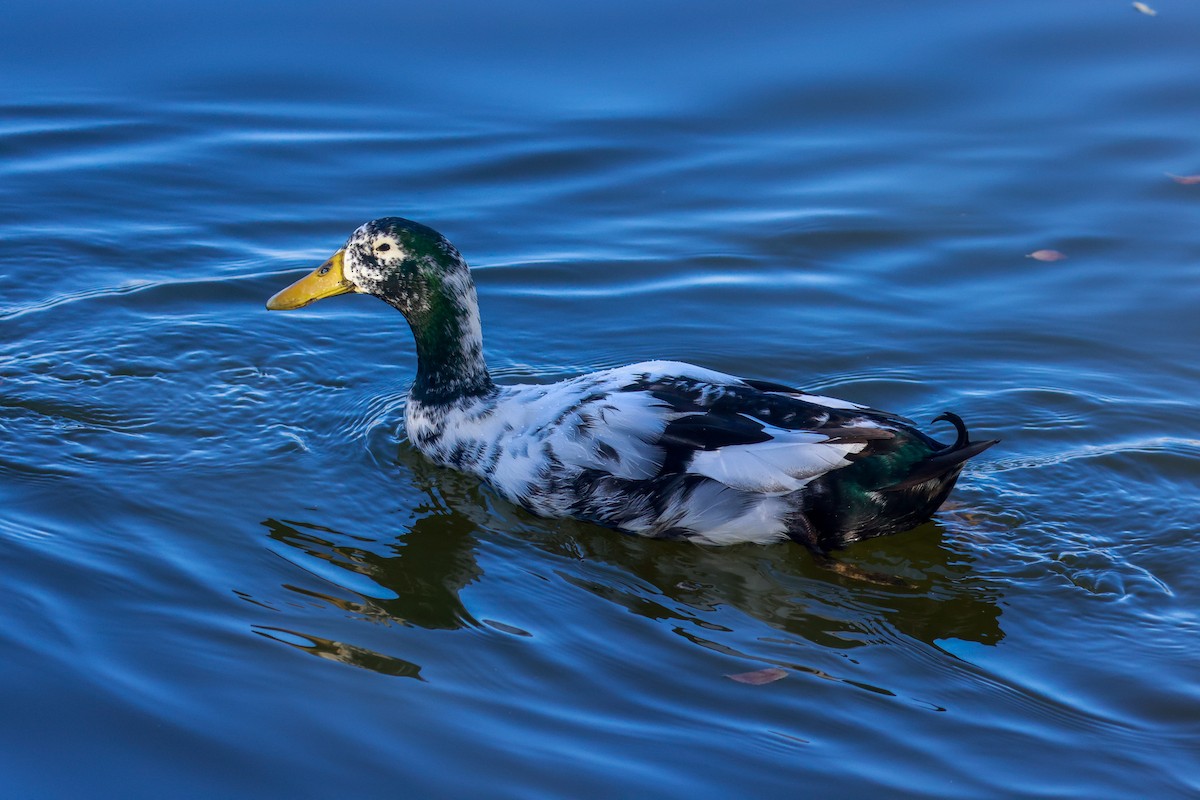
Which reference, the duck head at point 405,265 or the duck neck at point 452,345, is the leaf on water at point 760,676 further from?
the duck head at point 405,265

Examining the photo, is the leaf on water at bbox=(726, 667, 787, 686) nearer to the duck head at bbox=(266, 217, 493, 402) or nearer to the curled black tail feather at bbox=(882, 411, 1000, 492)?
the curled black tail feather at bbox=(882, 411, 1000, 492)

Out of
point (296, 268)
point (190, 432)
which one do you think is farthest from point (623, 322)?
point (190, 432)

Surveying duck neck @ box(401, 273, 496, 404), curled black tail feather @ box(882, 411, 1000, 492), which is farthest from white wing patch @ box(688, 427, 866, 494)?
duck neck @ box(401, 273, 496, 404)

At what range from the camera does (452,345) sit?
6562 mm

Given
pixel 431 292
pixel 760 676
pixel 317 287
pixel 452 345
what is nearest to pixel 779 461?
pixel 760 676

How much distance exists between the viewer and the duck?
18.4ft

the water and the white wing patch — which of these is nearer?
the water

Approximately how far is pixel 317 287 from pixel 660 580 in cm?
238

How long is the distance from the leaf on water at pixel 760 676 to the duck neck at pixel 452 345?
217 cm

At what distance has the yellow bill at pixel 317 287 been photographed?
673 cm

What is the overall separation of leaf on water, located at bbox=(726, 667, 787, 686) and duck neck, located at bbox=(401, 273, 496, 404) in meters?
2.17

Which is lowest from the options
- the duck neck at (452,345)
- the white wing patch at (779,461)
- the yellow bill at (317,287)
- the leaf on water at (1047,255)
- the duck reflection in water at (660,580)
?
the duck reflection in water at (660,580)

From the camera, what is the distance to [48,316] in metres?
7.51

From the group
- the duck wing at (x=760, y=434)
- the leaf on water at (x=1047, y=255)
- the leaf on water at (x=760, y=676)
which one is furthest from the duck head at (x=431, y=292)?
the leaf on water at (x=1047, y=255)
